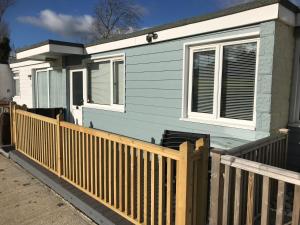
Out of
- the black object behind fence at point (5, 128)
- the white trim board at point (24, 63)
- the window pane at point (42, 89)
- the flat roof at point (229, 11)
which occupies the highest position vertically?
the flat roof at point (229, 11)

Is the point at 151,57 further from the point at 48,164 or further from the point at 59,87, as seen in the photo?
the point at 59,87

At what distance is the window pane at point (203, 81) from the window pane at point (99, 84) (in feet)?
9.65

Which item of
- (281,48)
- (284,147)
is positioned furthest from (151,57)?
(284,147)

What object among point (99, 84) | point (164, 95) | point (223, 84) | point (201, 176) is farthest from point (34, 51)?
point (201, 176)

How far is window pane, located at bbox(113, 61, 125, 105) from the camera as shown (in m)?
6.70

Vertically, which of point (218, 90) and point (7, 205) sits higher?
point (218, 90)

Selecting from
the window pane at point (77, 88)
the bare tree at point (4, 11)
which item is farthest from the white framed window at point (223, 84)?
the bare tree at point (4, 11)

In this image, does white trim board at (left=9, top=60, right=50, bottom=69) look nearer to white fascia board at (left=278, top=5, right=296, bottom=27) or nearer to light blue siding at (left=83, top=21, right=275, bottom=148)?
light blue siding at (left=83, top=21, right=275, bottom=148)

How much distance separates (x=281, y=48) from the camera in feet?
12.6

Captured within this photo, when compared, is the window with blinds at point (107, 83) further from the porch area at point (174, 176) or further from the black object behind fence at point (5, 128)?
the porch area at point (174, 176)

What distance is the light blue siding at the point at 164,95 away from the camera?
3.81 m

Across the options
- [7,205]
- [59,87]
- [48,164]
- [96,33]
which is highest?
[96,33]

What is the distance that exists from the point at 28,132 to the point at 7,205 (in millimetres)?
1857

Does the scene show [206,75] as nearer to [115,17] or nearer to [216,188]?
[216,188]
